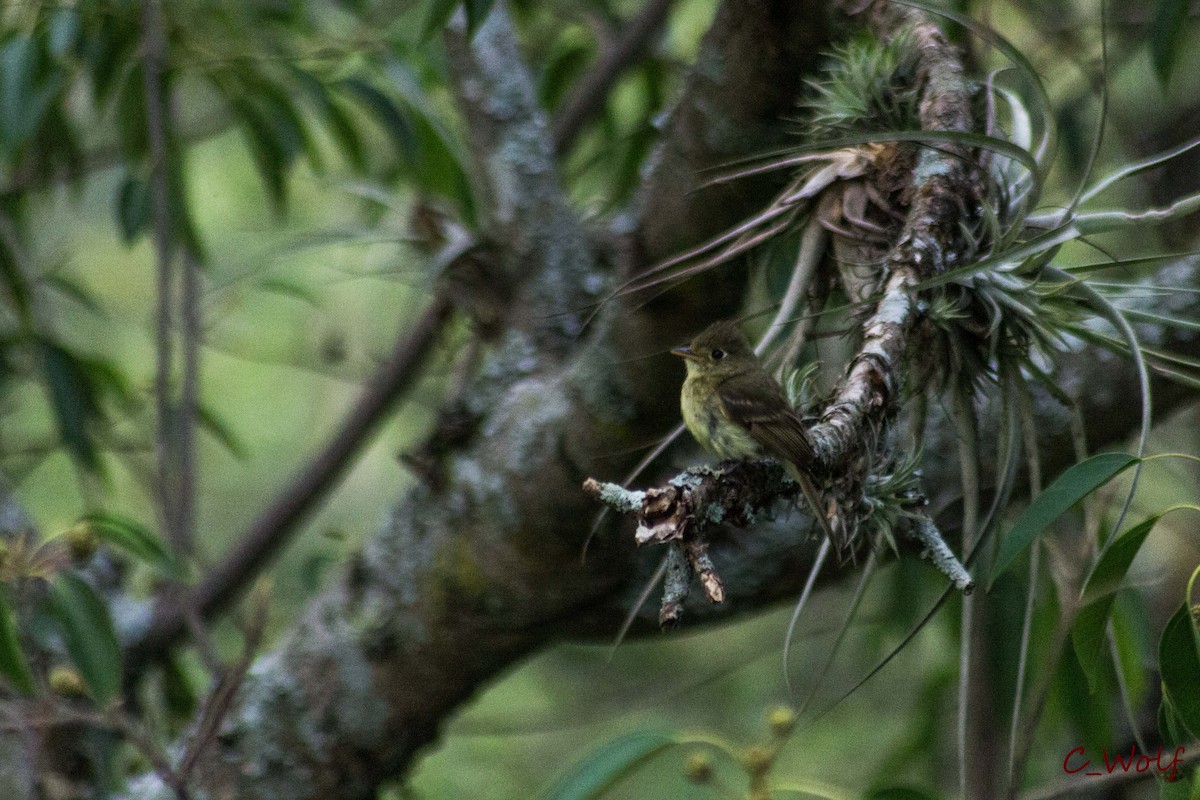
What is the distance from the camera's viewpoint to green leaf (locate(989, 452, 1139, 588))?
1477mm

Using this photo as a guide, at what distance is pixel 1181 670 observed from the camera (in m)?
1.59

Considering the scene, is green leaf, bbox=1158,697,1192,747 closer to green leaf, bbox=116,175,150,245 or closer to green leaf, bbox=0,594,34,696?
green leaf, bbox=0,594,34,696

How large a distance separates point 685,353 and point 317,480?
206 centimetres

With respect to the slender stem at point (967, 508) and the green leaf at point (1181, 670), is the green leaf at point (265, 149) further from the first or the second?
the green leaf at point (1181, 670)

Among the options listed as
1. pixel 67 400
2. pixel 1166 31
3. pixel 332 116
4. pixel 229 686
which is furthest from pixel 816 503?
pixel 67 400

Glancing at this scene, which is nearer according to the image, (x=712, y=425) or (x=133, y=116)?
(x=712, y=425)

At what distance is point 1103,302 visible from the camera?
5.46 feet

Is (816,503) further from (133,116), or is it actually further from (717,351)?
(133,116)

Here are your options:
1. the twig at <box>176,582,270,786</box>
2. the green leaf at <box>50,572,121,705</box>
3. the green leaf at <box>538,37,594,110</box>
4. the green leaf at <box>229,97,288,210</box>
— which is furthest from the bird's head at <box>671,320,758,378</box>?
the green leaf at <box>538,37,594,110</box>

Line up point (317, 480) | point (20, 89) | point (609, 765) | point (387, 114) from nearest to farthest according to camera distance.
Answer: point (609, 765)
point (20, 89)
point (387, 114)
point (317, 480)

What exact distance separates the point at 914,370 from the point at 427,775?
12.1 feet

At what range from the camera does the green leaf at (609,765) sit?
75.0 inches

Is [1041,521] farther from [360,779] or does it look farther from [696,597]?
[360,779]

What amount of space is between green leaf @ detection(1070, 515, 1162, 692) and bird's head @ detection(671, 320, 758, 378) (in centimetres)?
62
